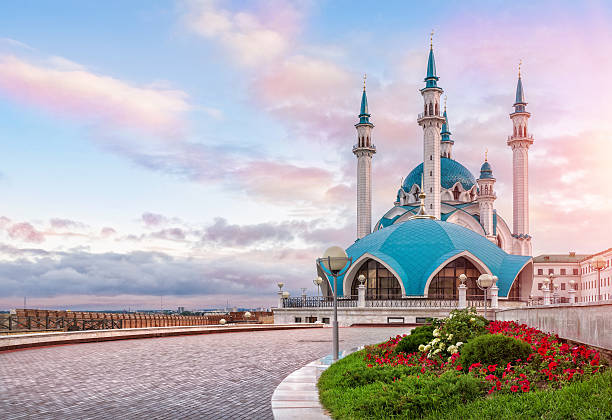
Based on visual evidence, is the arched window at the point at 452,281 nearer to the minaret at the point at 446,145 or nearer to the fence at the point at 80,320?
the fence at the point at 80,320

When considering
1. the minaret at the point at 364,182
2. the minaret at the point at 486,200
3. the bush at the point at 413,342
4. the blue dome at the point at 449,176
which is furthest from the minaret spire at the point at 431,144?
the bush at the point at 413,342

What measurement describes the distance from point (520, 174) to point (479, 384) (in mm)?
75172

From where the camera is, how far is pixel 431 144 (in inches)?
2699

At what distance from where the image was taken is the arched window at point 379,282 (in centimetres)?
6022

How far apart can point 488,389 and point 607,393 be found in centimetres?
185

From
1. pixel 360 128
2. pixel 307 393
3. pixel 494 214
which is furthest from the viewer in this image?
pixel 494 214

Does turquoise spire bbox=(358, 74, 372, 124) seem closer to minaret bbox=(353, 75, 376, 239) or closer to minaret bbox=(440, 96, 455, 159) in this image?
minaret bbox=(353, 75, 376, 239)

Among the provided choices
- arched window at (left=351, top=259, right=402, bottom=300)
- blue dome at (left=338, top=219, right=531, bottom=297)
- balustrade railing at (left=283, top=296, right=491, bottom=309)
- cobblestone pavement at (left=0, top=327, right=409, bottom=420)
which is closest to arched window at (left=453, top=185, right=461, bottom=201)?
blue dome at (left=338, top=219, right=531, bottom=297)

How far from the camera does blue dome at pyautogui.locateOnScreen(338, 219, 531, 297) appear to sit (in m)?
58.2

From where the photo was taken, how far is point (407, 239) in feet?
204

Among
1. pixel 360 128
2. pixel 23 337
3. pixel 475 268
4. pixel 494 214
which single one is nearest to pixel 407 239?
pixel 475 268

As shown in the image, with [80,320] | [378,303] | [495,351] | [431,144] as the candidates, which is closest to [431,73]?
[431,144]

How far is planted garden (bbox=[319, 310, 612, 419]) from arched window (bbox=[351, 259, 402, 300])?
48107 millimetres

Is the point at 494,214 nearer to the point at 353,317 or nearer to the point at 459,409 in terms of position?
the point at 353,317
